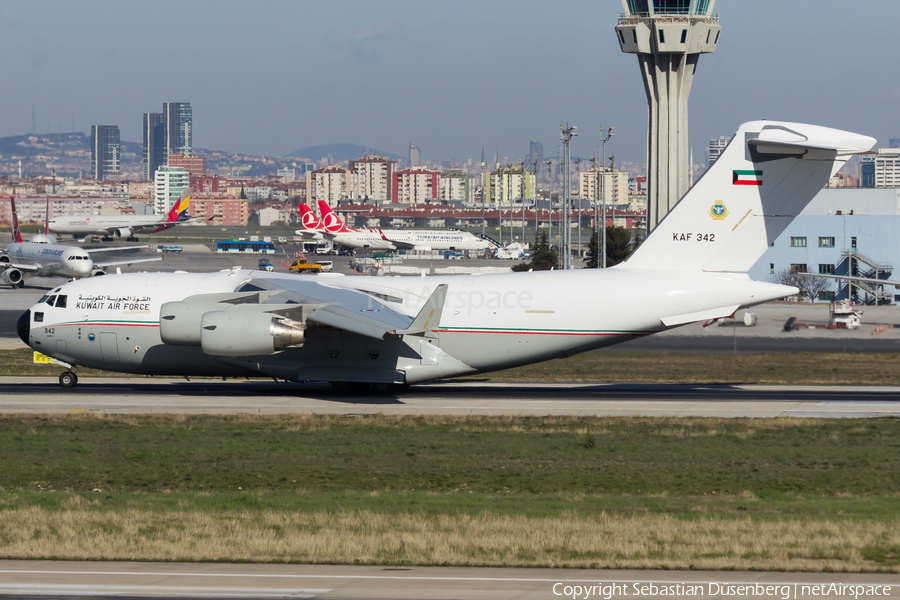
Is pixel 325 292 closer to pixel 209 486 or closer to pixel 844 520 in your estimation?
pixel 209 486

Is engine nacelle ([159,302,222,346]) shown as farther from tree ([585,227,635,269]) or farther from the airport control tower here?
tree ([585,227,635,269])

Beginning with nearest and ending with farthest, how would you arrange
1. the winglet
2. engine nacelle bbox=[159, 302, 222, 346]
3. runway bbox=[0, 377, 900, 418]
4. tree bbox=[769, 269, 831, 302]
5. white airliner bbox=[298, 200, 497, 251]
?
the winglet, runway bbox=[0, 377, 900, 418], engine nacelle bbox=[159, 302, 222, 346], tree bbox=[769, 269, 831, 302], white airliner bbox=[298, 200, 497, 251]

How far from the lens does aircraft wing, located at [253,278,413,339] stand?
85.9 ft

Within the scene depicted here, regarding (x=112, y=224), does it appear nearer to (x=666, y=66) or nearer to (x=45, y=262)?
(x=45, y=262)

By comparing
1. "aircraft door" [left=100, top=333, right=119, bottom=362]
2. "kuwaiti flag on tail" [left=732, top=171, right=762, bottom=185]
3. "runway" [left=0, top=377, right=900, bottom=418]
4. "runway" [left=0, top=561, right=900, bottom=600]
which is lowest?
"runway" [left=0, top=377, right=900, bottom=418]

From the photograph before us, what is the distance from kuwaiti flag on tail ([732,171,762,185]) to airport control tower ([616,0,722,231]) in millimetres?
51134

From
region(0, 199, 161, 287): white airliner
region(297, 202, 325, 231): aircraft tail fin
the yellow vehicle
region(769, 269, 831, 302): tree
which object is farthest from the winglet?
region(297, 202, 325, 231): aircraft tail fin

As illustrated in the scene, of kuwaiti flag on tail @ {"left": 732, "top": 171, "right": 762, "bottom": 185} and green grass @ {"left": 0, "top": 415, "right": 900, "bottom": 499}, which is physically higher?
kuwaiti flag on tail @ {"left": 732, "top": 171, "right": 762, "bottom": 185}

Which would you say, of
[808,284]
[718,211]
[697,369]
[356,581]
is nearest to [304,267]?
[808,284]

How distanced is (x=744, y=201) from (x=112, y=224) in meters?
139

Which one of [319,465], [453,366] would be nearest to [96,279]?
[453,366]

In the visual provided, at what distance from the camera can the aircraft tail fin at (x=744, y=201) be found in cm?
2791

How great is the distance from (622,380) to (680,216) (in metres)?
8.41

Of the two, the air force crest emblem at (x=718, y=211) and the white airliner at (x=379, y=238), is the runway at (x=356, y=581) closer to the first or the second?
the air force crest emblem at (x=718, y=211)
